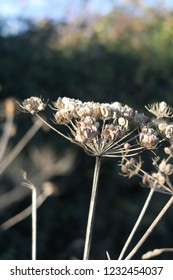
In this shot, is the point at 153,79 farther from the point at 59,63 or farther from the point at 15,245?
the point at 15,245

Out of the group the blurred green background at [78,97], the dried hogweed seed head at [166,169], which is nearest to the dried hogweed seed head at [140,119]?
the dried hogweed seed head at [166,169]

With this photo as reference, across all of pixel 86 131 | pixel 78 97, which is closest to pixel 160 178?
pixel 86 131

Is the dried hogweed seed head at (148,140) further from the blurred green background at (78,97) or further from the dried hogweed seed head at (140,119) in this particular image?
the blurred green background at (78,97)

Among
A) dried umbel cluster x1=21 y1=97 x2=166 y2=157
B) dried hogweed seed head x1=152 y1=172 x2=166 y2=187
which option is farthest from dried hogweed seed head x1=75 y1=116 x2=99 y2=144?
dried hogweed seed head x1=152 y1=172 x2=166 y2=187

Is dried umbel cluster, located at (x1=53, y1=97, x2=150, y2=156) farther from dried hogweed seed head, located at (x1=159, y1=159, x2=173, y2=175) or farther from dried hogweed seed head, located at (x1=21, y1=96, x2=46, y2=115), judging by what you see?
dried hogweed seed head, located at (x1=159, y1=159, x2=173, y2=175)

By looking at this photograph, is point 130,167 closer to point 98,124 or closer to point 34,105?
point 98,124

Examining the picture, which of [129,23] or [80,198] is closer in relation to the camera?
[80,198]

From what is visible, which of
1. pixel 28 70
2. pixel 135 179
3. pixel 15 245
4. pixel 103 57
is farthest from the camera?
pixel 103 57
